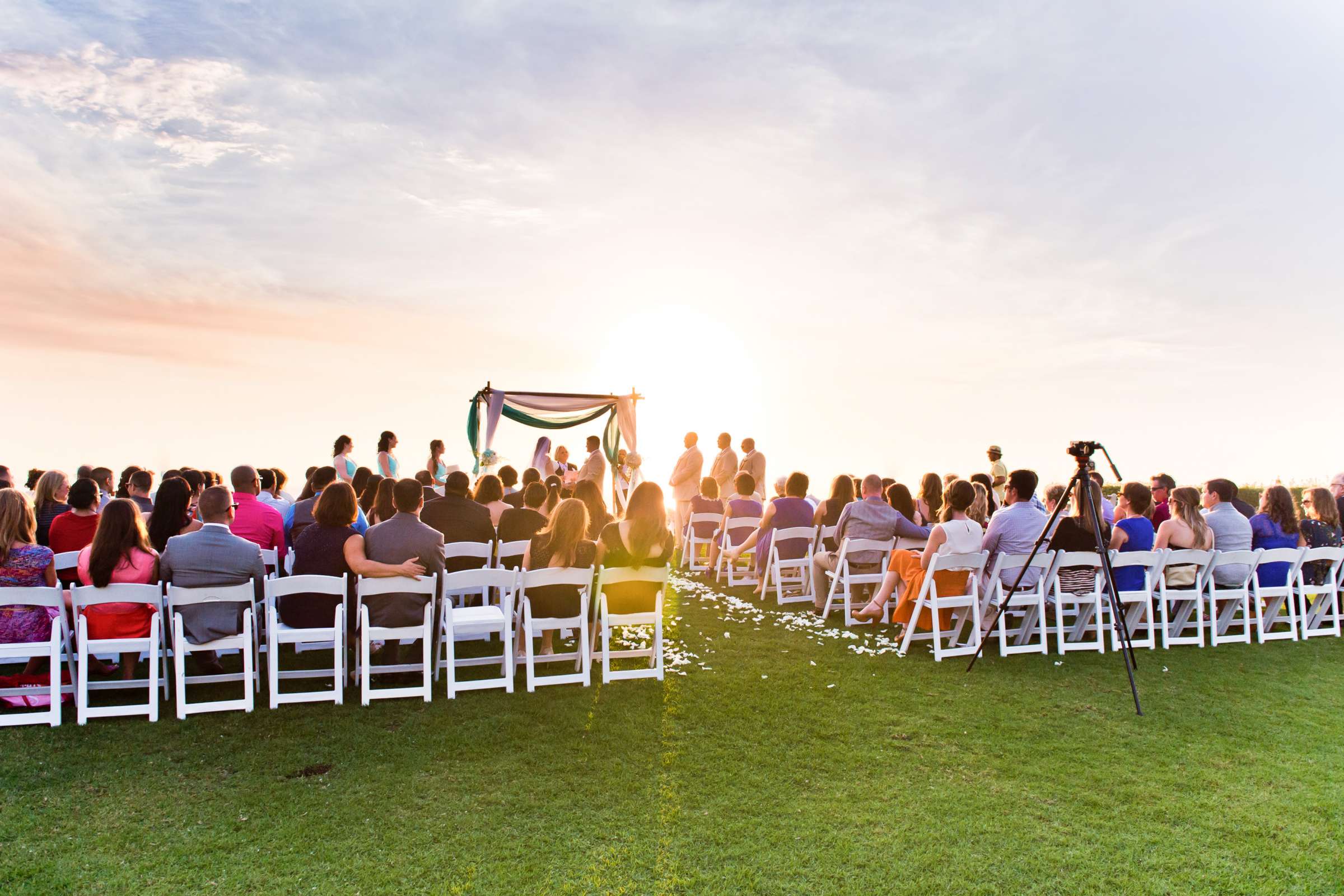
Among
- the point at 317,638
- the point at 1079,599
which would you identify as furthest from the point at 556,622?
the point at 1079,599

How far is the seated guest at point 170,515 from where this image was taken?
6855 mm

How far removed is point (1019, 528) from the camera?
25.1ft

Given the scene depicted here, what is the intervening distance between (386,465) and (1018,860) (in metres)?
9.37

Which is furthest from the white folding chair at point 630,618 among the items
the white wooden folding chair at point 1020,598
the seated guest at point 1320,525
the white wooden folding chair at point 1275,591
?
the seated guest at point 1320,525

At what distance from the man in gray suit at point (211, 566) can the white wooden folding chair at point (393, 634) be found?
2.36 ft

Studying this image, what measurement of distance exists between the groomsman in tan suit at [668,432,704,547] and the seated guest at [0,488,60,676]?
29.7 ft

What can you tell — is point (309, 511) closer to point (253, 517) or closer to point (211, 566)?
point (253, 517)

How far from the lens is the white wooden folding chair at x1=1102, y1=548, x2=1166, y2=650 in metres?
7.43

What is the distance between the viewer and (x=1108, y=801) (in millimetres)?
4441

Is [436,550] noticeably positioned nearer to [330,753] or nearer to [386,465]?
[330,753]

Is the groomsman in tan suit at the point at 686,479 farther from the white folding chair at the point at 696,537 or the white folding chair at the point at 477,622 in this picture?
the white folding chair at the point at 477,622

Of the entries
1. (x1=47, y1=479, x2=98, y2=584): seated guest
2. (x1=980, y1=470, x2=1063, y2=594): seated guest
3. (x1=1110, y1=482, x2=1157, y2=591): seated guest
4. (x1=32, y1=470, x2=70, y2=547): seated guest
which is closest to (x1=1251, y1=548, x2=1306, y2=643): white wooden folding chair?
(x1=1110, y1=482, x2=1157, y2=591): seated guest

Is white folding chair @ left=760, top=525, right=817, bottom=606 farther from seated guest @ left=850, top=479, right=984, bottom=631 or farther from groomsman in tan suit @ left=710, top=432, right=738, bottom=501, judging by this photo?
groomsman in tan suit @ left=710, top=432, right=738, bottom=501

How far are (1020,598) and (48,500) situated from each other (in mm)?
8478
